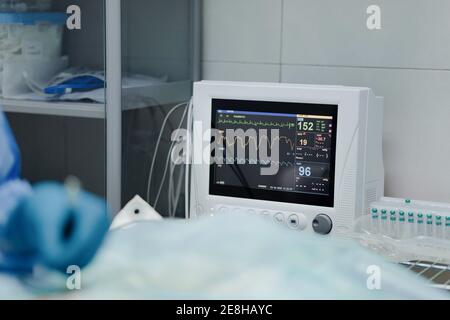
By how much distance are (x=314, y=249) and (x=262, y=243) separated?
34 mm

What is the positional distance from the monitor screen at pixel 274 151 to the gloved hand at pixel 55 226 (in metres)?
1.23

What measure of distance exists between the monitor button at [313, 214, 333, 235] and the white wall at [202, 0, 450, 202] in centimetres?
36

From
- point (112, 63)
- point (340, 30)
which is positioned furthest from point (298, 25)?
point (112, 63)

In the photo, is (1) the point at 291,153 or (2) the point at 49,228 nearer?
(2) the point at 49,228

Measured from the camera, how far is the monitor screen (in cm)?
158

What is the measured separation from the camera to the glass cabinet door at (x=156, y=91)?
6.01 feet

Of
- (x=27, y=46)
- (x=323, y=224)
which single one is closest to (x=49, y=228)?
(x=323, y=224)

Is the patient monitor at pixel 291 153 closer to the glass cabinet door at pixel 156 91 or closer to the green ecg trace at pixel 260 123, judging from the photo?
the green ecg trace at pixel 260 123

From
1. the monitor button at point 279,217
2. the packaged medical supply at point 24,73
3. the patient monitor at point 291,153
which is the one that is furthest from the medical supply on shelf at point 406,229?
the packaged medical supply at point 24,73

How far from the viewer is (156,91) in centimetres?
192

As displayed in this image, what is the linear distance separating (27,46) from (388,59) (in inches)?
37.8

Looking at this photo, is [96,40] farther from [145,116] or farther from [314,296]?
[314,296]

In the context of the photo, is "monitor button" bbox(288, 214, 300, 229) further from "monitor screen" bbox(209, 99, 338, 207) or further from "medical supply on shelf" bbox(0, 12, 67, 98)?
"medical supply on shelf" bbox(0, 12, 67, 98)

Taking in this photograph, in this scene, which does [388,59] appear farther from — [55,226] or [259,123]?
[55,226]
